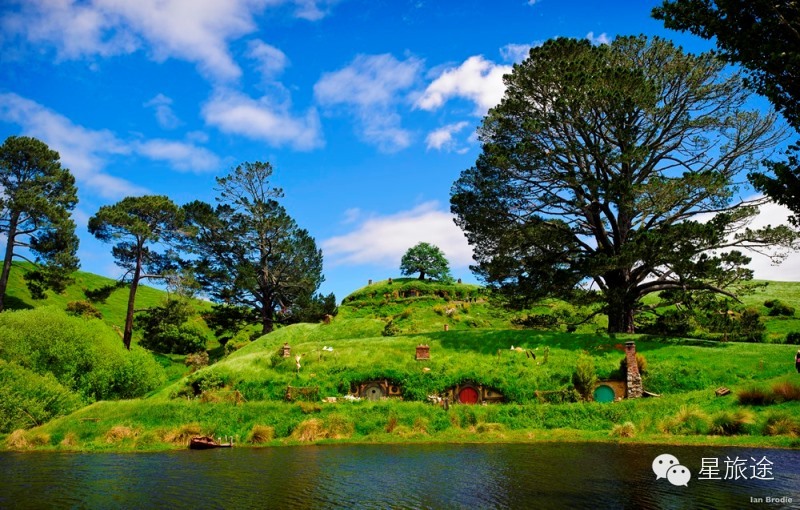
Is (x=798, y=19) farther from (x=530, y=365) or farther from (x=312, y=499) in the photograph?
(x=530, y=365)

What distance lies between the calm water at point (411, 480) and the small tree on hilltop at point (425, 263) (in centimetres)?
7207

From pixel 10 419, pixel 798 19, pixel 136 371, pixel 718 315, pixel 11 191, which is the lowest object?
pixel 10 419

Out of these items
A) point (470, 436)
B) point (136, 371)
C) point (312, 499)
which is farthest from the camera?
point (136, 371)

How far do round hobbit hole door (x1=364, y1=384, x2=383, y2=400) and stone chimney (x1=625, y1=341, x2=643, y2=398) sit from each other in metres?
16.5

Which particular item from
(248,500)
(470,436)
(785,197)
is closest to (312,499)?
(248,500)

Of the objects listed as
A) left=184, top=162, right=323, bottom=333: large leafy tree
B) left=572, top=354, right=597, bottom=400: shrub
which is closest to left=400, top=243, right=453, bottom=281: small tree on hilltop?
left=184, top=162, right=323, bottom=333: large leafy tree

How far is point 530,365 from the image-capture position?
37.0 m

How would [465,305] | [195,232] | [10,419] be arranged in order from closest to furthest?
[10,419] < [195,232] < [465,305]

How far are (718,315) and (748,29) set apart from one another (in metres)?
28.1

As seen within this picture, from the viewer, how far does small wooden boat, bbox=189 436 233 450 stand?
28344 millimetres

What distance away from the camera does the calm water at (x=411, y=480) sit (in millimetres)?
14758

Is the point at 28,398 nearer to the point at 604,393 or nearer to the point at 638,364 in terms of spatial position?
the point at 604,393

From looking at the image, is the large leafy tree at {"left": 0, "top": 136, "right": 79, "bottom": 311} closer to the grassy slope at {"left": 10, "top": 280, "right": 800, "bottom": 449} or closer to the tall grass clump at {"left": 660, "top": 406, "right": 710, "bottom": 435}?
the grassy slope at {"left": 10, "top": 280, "right": 800, "bottom": 449}

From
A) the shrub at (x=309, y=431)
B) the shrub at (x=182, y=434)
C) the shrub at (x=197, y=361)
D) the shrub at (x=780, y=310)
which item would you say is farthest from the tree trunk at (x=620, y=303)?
the shrub at (x=197, y=361)
